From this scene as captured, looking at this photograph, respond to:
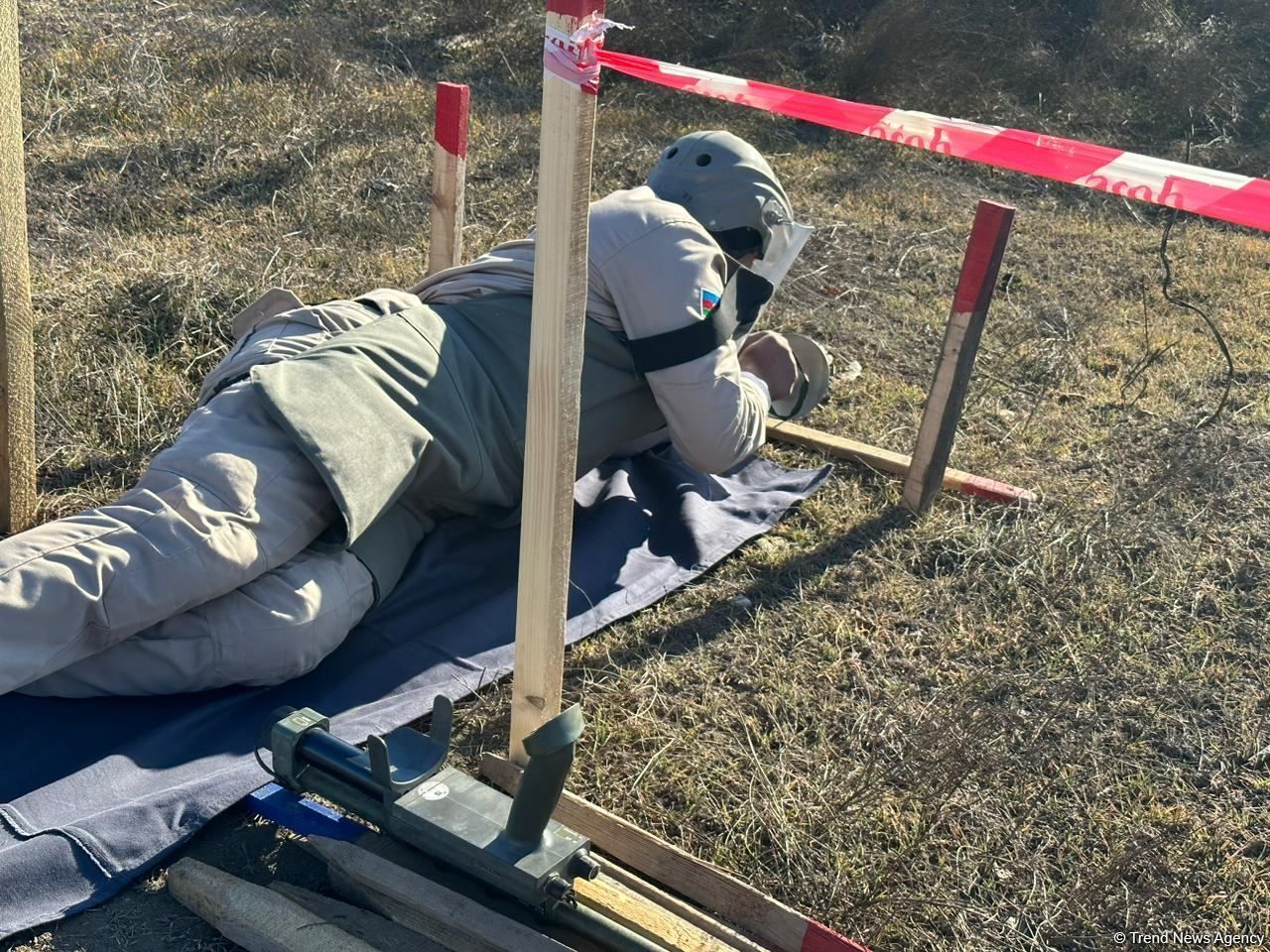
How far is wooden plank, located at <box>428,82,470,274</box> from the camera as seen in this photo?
13.1 ft

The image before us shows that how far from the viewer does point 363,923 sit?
221cm

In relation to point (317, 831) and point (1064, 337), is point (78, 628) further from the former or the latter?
point (1064, 337)

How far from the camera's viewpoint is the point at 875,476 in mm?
4227

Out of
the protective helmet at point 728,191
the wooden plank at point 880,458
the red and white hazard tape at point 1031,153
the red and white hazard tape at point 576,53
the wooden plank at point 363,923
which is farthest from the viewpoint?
the wooden plank at point 880,458

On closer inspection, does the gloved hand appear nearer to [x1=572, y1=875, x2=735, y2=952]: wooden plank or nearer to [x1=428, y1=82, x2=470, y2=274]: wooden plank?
[x1=428, y1=82, x2=470, y2=274]: wooden plank

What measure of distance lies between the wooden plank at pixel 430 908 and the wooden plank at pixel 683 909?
27 centimetres

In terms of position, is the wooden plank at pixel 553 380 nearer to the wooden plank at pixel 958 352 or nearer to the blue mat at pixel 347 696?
the blue mat at pixel 347 696

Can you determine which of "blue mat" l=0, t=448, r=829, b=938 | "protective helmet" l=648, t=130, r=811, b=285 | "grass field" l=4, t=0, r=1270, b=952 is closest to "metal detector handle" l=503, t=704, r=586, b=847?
"grass field" l=4, t=0, r=1270, b=952

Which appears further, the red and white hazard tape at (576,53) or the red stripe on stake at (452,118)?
the red stripe on stake at (452,118)

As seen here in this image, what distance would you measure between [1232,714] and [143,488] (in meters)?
2.75

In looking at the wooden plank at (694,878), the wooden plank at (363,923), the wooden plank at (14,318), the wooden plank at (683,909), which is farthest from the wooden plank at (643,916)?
the wooden plank at (14,318)

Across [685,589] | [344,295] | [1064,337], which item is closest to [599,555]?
[685,589]

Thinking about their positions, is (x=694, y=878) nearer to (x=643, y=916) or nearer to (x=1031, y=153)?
(x=643, y=916)

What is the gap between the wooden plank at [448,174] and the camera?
13.1 feet
